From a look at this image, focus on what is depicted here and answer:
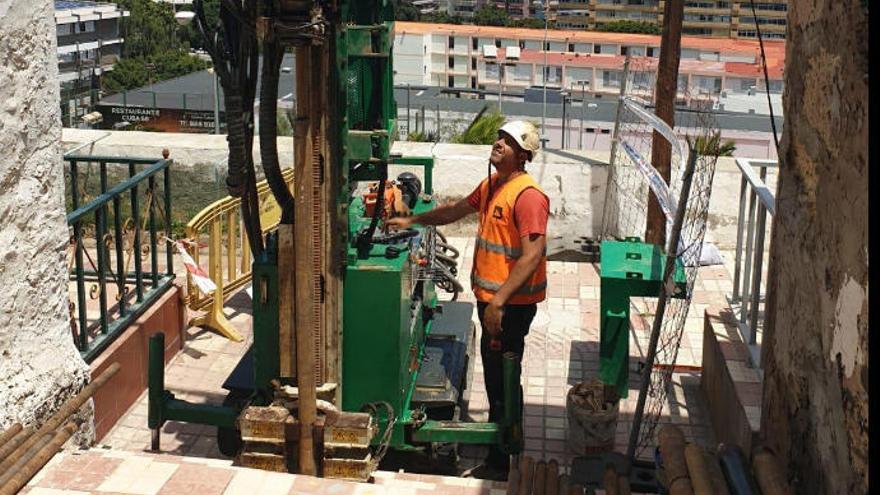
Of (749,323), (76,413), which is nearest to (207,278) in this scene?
(76,413)

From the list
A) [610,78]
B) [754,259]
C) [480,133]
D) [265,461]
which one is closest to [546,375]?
[754,259]

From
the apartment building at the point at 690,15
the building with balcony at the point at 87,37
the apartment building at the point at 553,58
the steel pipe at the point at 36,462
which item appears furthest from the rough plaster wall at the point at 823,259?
the apartment building at the point at 690,15

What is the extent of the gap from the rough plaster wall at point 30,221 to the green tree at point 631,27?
11665 cm

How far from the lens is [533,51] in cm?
8600

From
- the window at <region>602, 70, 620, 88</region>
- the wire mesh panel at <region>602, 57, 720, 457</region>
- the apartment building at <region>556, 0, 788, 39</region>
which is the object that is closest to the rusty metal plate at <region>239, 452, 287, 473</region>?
the wire mesh panel at <region>602, 57, 720, 457</region>

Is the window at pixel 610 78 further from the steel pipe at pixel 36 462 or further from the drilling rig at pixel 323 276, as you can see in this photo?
the steel pipe at pixel 36 462

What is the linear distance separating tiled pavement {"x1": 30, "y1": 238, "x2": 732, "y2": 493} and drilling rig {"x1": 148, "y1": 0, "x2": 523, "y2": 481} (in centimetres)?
25

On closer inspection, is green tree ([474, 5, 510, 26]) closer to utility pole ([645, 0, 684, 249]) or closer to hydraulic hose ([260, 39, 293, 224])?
utility pole ([645, 0, 684, 249])

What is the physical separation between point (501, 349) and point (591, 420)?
58 centimetres

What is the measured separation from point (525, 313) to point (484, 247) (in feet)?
1.29

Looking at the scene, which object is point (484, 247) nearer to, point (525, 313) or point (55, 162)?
point (525, 313)

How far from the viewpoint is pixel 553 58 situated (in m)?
77.8

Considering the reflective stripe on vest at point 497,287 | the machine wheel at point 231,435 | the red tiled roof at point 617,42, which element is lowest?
the red tiled roof at point 617,42

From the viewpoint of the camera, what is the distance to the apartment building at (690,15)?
5143 inches
